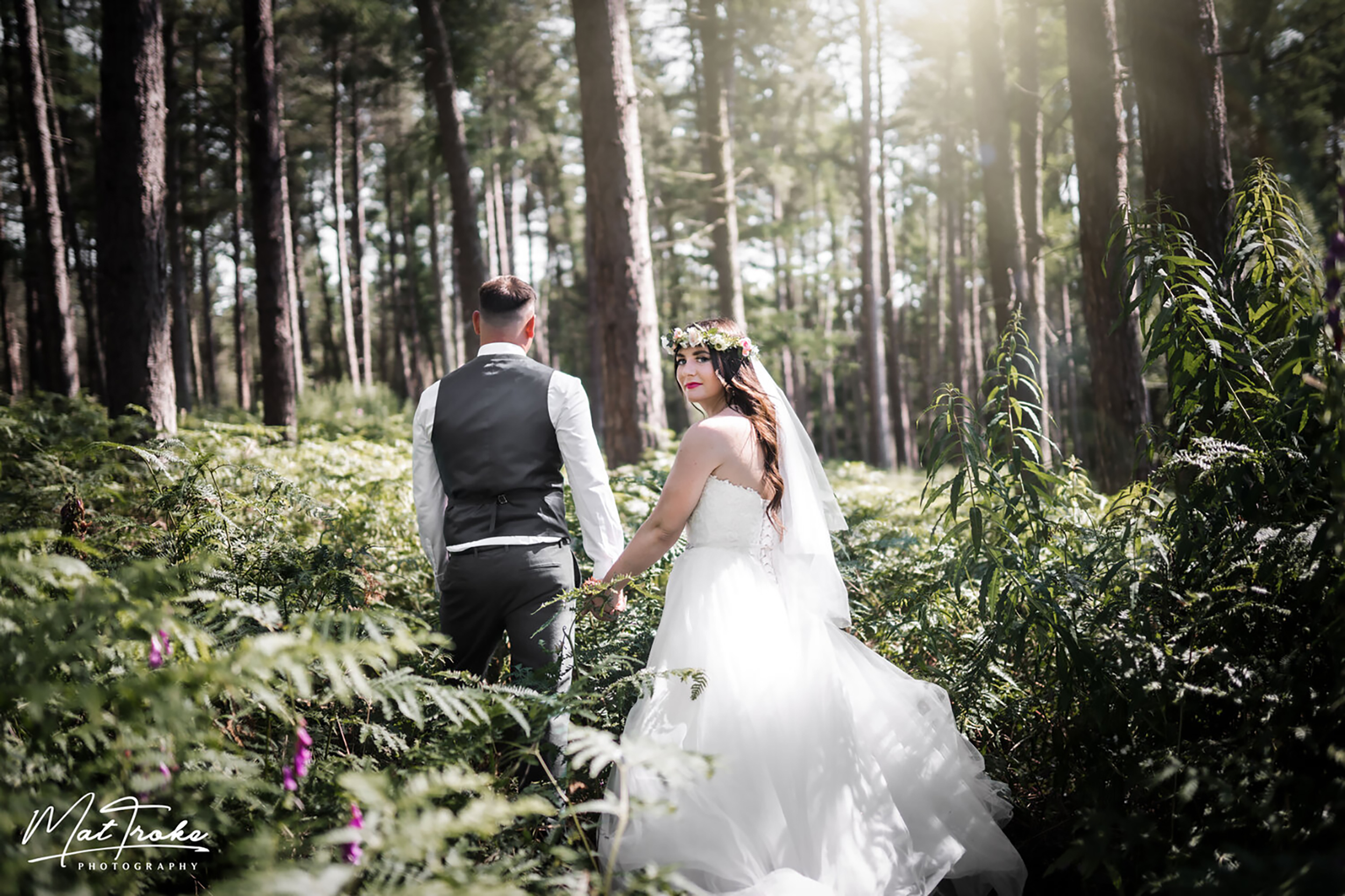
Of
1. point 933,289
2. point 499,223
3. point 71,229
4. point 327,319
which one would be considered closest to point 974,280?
point 933,289

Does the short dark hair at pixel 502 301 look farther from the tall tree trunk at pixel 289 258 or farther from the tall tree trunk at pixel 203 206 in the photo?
the tall tree trunk at pixel 203 206

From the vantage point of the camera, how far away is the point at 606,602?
150 inches

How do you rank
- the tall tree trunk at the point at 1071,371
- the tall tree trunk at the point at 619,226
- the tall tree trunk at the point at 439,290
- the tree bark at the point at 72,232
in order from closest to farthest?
the tall tree trunk at the point at 619,226
the tree bark at the point at 72,232
the tall tree trunk at the point at 439,290
the tall tree trunk at the point at 1071,371

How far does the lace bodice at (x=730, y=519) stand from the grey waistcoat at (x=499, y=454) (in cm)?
70

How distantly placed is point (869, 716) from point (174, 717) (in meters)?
2.80

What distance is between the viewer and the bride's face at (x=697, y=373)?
3.95 meters

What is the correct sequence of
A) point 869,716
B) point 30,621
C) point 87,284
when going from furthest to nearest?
point 87,284, point 869,716, point 30,621

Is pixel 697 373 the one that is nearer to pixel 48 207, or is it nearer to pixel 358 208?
pixel 48 207

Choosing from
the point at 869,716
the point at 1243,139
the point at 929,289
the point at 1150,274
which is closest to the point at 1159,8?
the point at 1150,274

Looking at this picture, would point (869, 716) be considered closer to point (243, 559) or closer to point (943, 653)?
point (943, 653)

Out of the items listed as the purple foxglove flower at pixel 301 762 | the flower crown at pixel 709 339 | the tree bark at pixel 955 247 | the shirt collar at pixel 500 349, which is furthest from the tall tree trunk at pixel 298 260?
the purple foxglove flower at pixel 301 762

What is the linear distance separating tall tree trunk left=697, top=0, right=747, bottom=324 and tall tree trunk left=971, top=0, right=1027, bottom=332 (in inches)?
195

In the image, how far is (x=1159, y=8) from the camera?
4.85 meters

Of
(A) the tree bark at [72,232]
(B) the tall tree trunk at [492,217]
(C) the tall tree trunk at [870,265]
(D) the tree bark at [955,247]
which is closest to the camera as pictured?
(A) the tree bark at [72,232]
